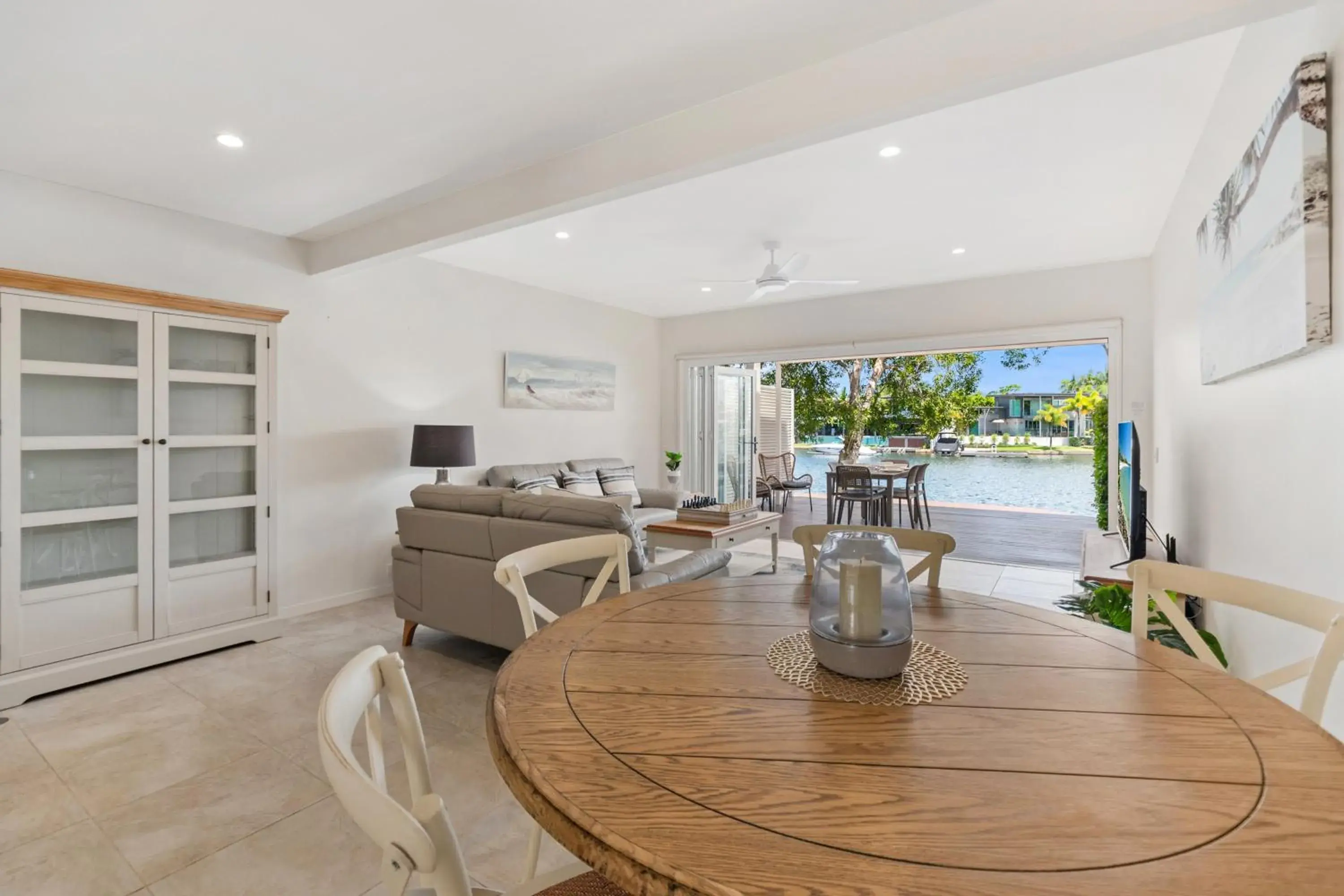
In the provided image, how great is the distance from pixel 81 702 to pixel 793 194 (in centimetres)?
429

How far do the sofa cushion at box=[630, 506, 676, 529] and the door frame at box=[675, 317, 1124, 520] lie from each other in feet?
6.72

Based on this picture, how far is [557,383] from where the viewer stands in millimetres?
5863

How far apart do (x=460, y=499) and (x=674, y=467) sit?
11.0ft

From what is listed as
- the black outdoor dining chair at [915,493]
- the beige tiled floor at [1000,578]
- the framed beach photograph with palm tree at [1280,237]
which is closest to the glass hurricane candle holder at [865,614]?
the framed beach photograph with palm tree at [1280,237]

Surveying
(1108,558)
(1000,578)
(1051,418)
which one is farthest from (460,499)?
(1051,418)

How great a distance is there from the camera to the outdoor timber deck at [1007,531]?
5.55 m

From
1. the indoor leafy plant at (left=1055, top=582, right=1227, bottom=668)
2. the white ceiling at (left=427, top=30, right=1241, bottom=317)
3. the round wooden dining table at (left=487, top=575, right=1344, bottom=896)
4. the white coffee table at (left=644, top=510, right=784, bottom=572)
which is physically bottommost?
the indoor leafy plant at (left=1055, top=582, right=1227, bottom=668)

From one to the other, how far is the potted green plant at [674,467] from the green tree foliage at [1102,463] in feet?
12.5

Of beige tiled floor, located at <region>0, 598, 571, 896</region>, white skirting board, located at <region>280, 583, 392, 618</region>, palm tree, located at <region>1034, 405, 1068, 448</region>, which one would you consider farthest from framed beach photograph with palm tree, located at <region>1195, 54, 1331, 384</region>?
palm tree, located at <region>1034, 405, 1068, 448</region>

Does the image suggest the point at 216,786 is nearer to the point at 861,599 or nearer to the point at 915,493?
the point at 861,599

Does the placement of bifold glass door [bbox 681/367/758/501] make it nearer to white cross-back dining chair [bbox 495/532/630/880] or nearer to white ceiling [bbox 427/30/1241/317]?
white ceiling [bbox 427/30/1241/317]

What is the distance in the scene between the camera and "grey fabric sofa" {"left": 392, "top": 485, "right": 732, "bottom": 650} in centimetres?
272

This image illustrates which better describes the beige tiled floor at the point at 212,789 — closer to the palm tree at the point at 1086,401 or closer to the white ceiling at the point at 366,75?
the white ceiling at the point at 366,75

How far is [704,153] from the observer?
2.41 m
